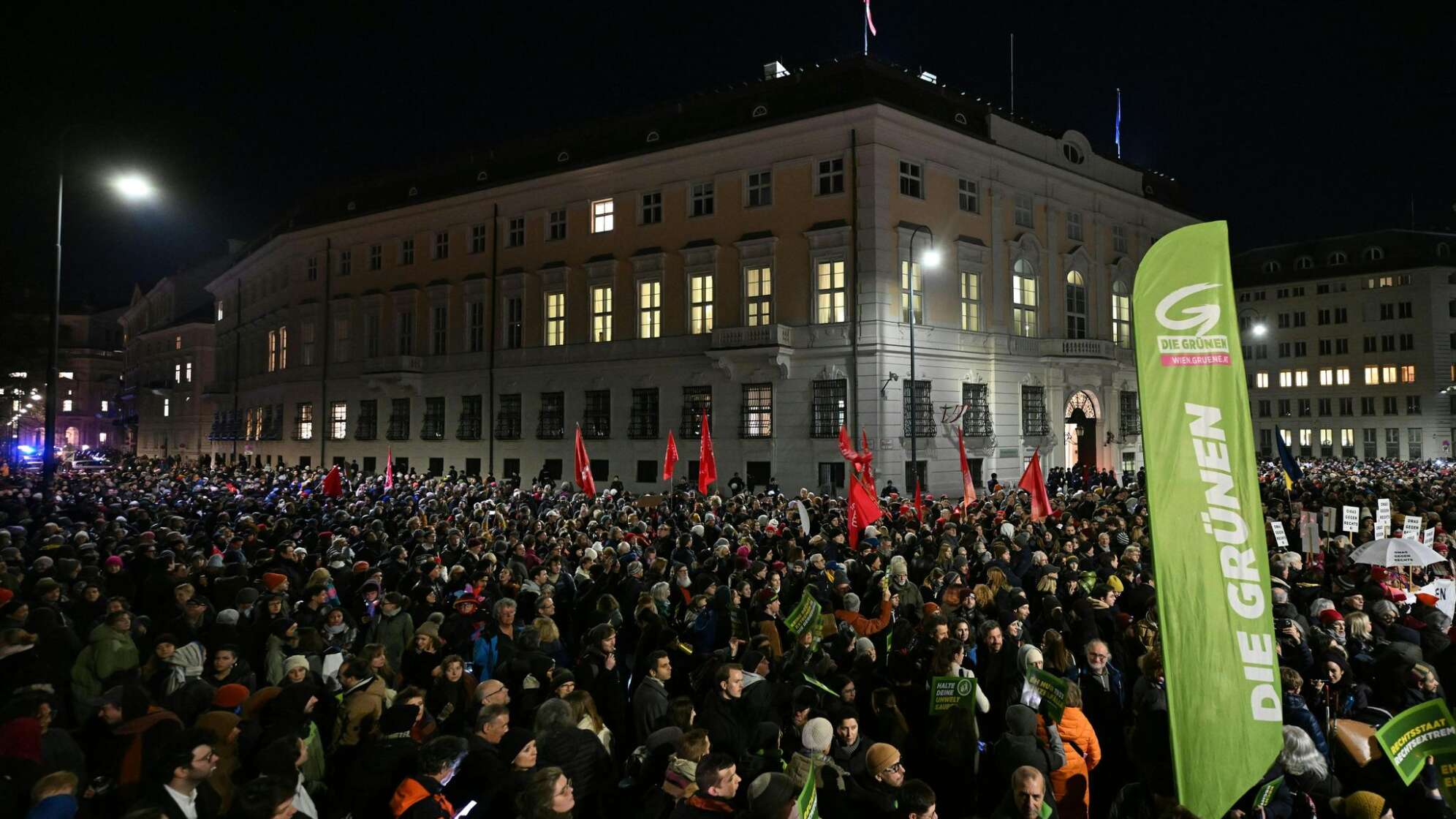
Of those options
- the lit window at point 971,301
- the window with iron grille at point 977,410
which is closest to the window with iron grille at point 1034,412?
the window with iron grille at point 977,410

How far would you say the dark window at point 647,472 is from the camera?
121 feet

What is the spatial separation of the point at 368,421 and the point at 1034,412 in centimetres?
3455

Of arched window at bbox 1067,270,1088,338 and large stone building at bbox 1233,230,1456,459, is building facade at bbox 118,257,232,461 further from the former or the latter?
large stone building at bbox 1233,230,1456,459

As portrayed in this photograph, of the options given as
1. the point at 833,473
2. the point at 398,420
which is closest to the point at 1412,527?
the point at 833,473

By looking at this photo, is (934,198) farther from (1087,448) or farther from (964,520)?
(964,520)

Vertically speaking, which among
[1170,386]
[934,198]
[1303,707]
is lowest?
[1303,707]

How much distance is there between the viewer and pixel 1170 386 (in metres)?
5.12

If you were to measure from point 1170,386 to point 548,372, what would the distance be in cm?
3723

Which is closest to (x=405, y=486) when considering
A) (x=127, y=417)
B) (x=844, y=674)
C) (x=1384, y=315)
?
(x=844, y=674)

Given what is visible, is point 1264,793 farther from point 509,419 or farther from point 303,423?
point 303,423

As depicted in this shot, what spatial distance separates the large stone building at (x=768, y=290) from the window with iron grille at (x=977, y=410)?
0.12m

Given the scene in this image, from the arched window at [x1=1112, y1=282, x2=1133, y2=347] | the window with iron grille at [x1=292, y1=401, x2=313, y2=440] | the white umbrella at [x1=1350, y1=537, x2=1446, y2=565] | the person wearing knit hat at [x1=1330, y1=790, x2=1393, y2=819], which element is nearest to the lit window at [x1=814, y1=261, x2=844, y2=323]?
the arched window at [x1=1112, y1=282, x2=1133, y2=347]

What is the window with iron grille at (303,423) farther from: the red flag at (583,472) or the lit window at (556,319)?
the red flag at (583,472)

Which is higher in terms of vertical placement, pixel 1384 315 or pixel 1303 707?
pixel 1384 315
